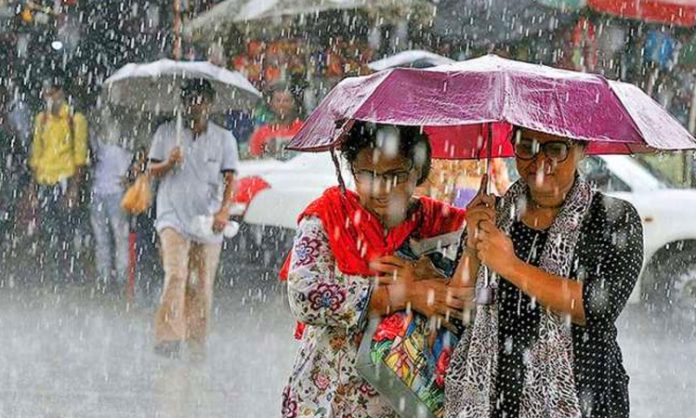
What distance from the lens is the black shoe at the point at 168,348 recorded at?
1027 centimetres

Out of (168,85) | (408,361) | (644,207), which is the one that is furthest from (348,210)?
(644,207)

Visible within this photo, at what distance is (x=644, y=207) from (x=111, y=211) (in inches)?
214

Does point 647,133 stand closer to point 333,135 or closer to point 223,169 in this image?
point 333,135

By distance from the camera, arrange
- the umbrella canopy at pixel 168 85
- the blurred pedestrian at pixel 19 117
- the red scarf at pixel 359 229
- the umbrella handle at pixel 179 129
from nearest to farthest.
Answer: the red scarf at pixel 359 229 < the umbrella handle at pixel 179 129 < the umbrella canopy at pixel 168 85 < the blurred pedestrian at pixel 19 117

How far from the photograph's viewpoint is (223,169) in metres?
10.3

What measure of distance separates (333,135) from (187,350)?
21.2ft

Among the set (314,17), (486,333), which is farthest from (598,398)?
Result: (314,17)

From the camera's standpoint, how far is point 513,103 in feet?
12.5

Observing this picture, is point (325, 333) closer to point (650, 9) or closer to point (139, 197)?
A: point (139, 197)

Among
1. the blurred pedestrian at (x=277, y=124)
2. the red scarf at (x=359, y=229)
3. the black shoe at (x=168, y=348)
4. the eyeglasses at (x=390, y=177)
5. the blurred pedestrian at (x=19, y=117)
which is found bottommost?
the black shoe at (x=168, y=348)

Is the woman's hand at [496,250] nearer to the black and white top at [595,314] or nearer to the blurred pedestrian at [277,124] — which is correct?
the black and white top at [595,314]

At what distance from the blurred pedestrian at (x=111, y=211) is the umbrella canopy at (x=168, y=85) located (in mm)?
2311

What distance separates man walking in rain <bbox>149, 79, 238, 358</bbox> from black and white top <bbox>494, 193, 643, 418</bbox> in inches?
248

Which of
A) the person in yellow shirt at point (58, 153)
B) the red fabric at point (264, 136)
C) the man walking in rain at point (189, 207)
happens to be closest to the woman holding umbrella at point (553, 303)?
the man walking in rain at point (189, 207)
